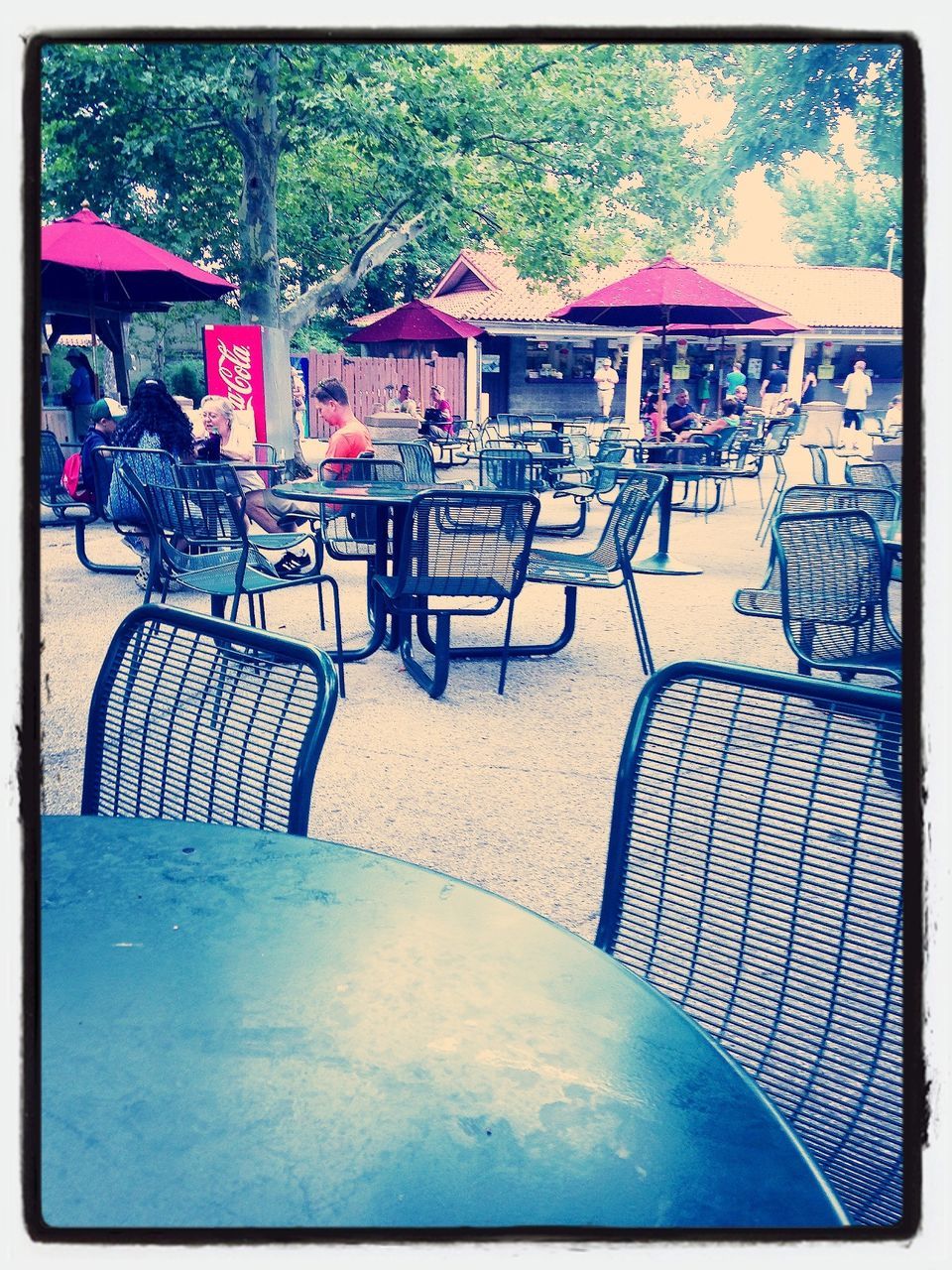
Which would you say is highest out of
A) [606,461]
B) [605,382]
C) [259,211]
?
[605,382]

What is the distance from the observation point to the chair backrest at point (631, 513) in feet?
15.0

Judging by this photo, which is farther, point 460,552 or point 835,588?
point 460,552

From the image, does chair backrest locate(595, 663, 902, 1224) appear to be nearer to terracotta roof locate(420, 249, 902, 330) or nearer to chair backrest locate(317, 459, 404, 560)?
chair backrest locate(317, 459, 404, 560)

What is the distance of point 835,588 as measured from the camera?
335 centimetres

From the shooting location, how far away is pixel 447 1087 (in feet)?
2.54

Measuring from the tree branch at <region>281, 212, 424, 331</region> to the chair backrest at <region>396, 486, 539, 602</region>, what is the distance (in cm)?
945

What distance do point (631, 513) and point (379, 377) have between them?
19073 mm

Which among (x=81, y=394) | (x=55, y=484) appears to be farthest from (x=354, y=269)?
(x=55, y=484)

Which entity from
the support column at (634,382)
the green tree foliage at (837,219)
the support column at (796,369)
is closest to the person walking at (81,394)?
the support column at (634,382)

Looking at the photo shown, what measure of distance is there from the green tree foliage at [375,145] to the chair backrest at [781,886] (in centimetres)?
977

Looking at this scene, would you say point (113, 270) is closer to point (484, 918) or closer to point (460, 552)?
point (460, 552)

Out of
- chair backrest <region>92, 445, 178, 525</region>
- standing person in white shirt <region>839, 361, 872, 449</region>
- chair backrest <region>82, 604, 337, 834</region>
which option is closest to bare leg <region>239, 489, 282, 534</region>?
chair backrest <region>92, 445, 178, 525</region>

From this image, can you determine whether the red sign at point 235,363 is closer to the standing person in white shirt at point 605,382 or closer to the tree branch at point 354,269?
the tree branch at point 354,269

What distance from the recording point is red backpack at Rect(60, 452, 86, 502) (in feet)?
25.5
